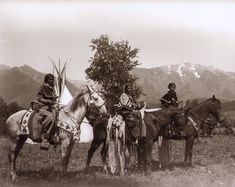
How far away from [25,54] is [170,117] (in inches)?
146

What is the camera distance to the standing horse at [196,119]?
29.4 ft

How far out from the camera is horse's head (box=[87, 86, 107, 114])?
707 centimetres

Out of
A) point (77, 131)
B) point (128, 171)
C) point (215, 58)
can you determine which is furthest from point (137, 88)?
point (77, 131)

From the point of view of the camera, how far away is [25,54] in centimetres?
862

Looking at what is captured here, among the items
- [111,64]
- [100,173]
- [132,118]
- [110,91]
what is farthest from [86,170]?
[111,64]

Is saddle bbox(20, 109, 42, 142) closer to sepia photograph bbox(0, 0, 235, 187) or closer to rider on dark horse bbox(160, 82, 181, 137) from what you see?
sepia photograph bbox(0, 0, 235, 187)

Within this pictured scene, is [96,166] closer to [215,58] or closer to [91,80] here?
[91,80]

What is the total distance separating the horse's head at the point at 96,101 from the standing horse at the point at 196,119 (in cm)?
258

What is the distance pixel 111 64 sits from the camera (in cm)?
957

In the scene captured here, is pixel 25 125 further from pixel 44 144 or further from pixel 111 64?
pixel 111 64

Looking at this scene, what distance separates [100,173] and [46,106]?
1872 millimetres

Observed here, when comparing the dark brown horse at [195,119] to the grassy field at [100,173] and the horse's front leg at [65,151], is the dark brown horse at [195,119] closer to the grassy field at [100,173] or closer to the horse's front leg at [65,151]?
the grassy field at [100,173]

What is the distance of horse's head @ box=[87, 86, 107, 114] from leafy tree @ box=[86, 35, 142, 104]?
6.38 ft

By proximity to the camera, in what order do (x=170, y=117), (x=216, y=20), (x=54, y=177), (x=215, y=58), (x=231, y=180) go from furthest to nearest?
1. (x=215, y=58)
2. (x=216, y=20)
3. (x=170, y=117)
4. (x=231, y=180)
5. (x=54, y=177)
